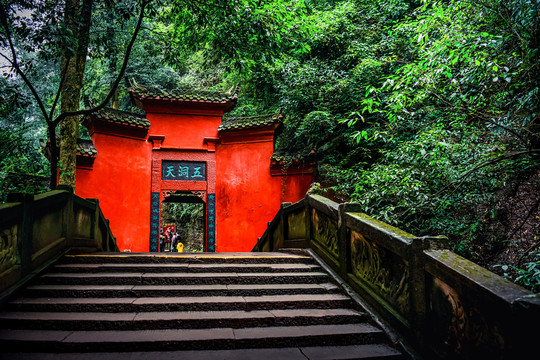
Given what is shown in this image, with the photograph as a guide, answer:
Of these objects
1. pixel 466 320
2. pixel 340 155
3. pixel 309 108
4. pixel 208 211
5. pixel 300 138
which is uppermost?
pixel 309 108

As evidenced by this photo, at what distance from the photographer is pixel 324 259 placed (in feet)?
14.8

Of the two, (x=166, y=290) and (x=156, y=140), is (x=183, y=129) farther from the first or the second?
(x=166, y=290)

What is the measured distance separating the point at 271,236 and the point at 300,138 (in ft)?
15.4

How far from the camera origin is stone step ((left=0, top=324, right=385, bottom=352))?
8.33ft

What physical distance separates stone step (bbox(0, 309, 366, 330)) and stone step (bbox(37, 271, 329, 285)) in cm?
62

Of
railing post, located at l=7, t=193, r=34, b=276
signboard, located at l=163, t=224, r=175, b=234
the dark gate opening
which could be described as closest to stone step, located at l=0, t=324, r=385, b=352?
railing post, located at l=7, t=193, r=34, b=276

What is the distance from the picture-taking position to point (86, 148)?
866 centimetres

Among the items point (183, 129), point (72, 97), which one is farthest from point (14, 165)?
point (183, 129)

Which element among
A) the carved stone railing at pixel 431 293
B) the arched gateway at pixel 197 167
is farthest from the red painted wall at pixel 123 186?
the carved stone railing at pixel 431 293

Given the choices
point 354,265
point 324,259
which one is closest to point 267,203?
point 324,259

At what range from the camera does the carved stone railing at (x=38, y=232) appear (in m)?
3.24

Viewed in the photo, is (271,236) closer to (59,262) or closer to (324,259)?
(324,259)

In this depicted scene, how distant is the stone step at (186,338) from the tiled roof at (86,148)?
6.55 metres

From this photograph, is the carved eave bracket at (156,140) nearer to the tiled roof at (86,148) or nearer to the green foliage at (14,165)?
the tiled roof at (86,148)
